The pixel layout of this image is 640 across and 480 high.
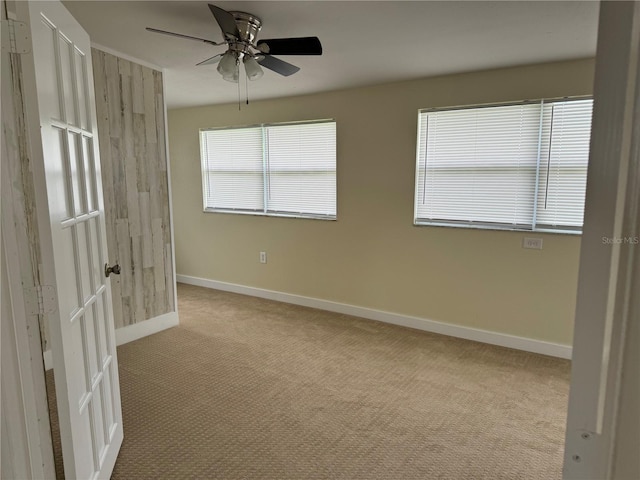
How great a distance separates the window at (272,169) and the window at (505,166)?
1.09 metres

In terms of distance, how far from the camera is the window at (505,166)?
315 cm

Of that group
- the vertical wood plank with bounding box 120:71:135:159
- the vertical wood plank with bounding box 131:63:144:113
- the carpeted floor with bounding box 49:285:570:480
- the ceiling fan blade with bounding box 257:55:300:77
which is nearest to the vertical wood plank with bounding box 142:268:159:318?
the carpeted floor with bounding box 49:285:570:480

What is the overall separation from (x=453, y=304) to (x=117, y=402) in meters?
2.84

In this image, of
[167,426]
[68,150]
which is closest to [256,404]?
[167,426]

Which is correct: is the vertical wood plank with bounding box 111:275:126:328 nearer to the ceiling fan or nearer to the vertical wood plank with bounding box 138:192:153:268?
the vertical wood plank with bounding box 138:192:153:268

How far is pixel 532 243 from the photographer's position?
3.34 meters

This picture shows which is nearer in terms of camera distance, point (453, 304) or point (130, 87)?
point (130, 87)

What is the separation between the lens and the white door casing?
1342mm

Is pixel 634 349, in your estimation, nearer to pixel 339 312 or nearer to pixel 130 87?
pixel 130 87

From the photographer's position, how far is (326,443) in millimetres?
2268

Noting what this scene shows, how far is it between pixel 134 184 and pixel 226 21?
1.96m

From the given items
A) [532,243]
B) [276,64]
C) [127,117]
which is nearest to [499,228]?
[532,243]

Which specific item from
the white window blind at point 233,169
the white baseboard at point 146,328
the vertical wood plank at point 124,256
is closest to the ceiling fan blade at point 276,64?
the vertical wood plank at point 124,256

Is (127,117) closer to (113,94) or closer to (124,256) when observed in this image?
(113,94)
